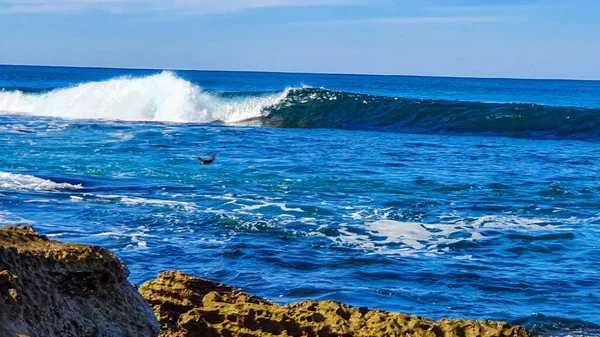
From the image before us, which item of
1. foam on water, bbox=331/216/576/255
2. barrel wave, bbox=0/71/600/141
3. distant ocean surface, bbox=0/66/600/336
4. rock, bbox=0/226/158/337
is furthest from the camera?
barrel wave, bbox=0/71/600/141

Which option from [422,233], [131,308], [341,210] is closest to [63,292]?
[131,308]

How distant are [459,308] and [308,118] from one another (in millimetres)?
24171

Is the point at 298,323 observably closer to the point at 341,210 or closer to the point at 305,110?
the point at 341,210

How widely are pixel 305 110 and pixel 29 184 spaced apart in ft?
64.3

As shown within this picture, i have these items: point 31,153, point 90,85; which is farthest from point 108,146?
point 90,85

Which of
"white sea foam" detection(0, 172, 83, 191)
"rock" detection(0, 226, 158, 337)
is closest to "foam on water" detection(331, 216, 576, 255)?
"white sea foam" detection(0, 172, 83, 191)

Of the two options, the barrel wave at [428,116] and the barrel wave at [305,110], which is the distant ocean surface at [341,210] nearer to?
the barrel wave at [428,116]

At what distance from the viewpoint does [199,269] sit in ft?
27.5

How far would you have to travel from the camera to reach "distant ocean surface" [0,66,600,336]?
7.95m

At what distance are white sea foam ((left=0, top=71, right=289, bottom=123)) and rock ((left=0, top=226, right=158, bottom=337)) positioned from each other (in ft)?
89.5

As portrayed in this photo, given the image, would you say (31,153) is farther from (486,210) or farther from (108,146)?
(486,210)

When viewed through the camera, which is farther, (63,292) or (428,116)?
(428,116)

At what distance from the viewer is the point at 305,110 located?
32.2 m

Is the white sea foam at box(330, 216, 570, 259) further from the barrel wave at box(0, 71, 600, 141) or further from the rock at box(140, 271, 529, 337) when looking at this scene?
the barrel wave at box(0, 71, 600, 141)
